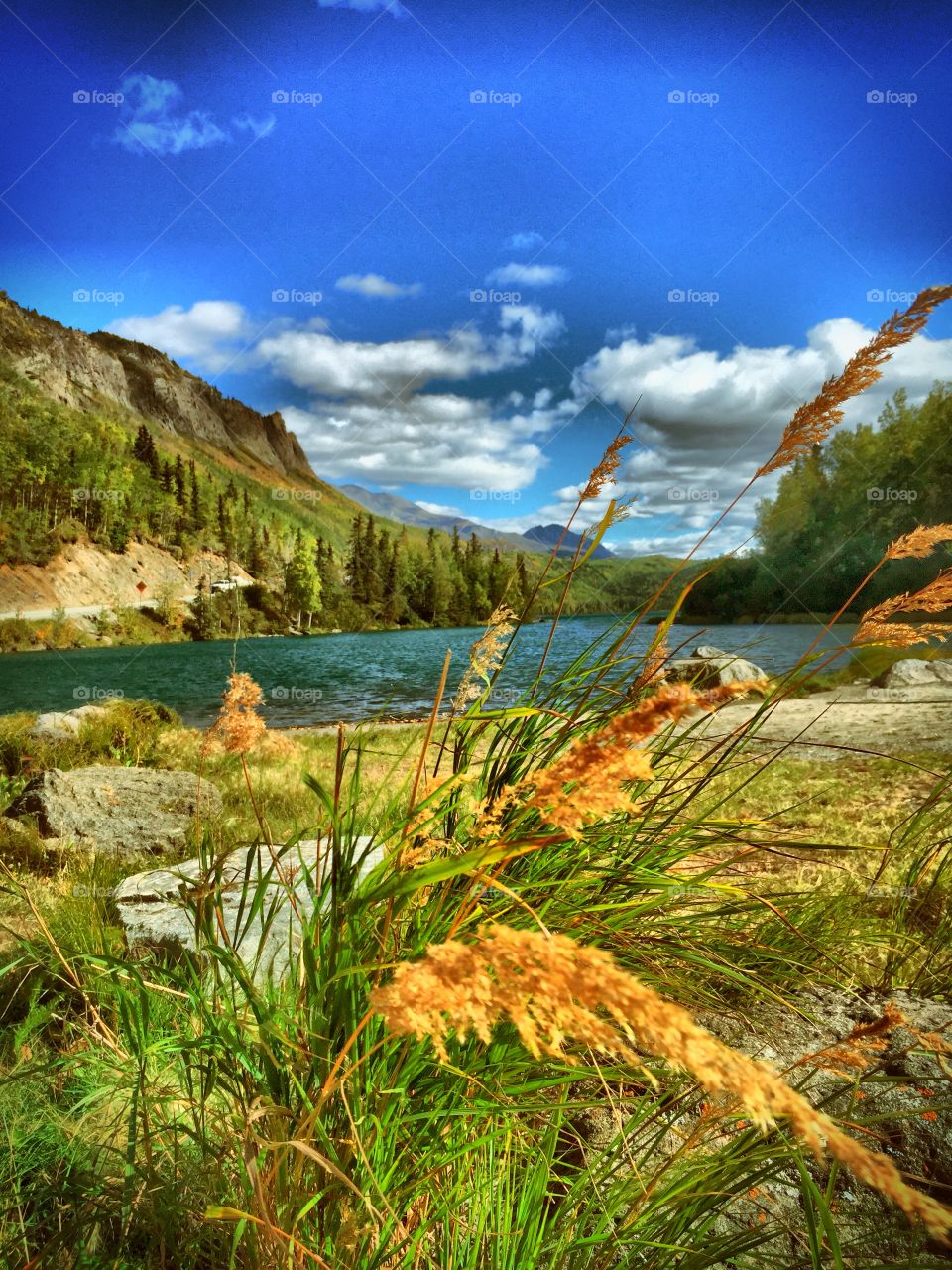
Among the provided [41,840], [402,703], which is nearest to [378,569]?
[402,703]

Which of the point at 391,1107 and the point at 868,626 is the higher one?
the point at 868,626

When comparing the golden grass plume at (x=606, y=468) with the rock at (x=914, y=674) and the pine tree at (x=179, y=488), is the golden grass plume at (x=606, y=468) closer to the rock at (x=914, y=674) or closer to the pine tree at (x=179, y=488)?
the rock at (x=914, y=674)

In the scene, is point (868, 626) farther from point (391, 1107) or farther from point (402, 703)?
point (402, 703)

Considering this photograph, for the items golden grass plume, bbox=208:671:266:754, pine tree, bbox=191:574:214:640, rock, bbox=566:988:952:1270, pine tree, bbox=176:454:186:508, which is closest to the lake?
pine tree, bbox=191:574:214:640

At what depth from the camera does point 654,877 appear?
211 centimetres

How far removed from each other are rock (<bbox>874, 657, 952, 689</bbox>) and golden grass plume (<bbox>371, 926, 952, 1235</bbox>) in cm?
1934

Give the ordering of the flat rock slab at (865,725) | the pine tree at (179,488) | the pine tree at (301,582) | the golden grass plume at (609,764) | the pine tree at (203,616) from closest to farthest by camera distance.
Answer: the golden grass plume at (609,764) → the flat rock slab at (865,725) → the pine tree at (203,616) → the pine tree at (301,582) → the pine tree at (179,488)

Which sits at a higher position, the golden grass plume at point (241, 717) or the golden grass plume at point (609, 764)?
the golden grass plume at point (609, 764)

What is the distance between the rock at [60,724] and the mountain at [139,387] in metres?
82.6

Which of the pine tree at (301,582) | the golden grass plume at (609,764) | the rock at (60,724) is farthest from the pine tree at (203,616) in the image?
the golden grass plume at (609,764)

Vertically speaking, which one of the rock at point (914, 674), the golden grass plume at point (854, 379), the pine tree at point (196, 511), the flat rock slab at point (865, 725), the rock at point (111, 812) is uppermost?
the pine tree at point (196, 511)

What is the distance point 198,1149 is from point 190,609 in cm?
5436

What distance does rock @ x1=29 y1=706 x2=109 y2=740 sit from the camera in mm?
10023

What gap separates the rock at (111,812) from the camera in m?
6.06
